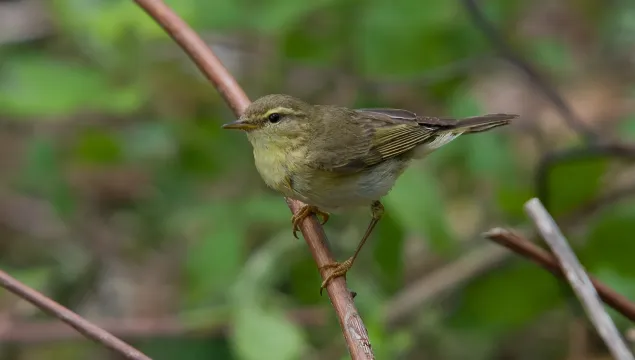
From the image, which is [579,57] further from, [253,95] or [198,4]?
[198,4]

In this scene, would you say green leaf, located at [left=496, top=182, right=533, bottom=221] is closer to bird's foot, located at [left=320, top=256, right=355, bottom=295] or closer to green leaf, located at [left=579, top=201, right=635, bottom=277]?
green leaf, located at [left=579, top=201, right=635, bottom=277]

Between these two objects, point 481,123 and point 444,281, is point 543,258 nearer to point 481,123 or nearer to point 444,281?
point 481,123

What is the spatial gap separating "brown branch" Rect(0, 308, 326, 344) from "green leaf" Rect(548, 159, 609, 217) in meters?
1.25

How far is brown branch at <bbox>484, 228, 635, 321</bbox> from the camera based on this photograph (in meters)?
2.36

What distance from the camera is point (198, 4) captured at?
4156mm

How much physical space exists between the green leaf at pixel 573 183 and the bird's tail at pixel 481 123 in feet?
2.38

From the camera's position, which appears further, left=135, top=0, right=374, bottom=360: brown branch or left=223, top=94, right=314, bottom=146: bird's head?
left=223, top=94, right=314, bottom=146: bird's head

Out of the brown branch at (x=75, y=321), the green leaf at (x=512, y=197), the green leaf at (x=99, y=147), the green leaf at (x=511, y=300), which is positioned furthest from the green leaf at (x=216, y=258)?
the brown branch at (x=75, y=321)

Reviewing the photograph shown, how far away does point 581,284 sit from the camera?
7.61 feet

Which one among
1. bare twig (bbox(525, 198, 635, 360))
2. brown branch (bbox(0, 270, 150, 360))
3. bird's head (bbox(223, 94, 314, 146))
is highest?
bird's head (bbox(223, 94, 314, 146))

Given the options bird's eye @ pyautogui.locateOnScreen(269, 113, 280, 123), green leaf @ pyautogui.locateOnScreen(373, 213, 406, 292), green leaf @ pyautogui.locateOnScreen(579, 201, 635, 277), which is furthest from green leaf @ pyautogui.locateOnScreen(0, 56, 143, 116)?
green leaf @ pyautogui.locateOnScreen(579, 201, 635, 277)

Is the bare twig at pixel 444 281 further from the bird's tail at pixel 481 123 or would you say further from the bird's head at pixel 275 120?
the bird's head at pixel 275 120

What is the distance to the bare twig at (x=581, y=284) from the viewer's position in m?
2.15

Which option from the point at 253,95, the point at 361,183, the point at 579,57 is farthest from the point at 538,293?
the point at 579,57
